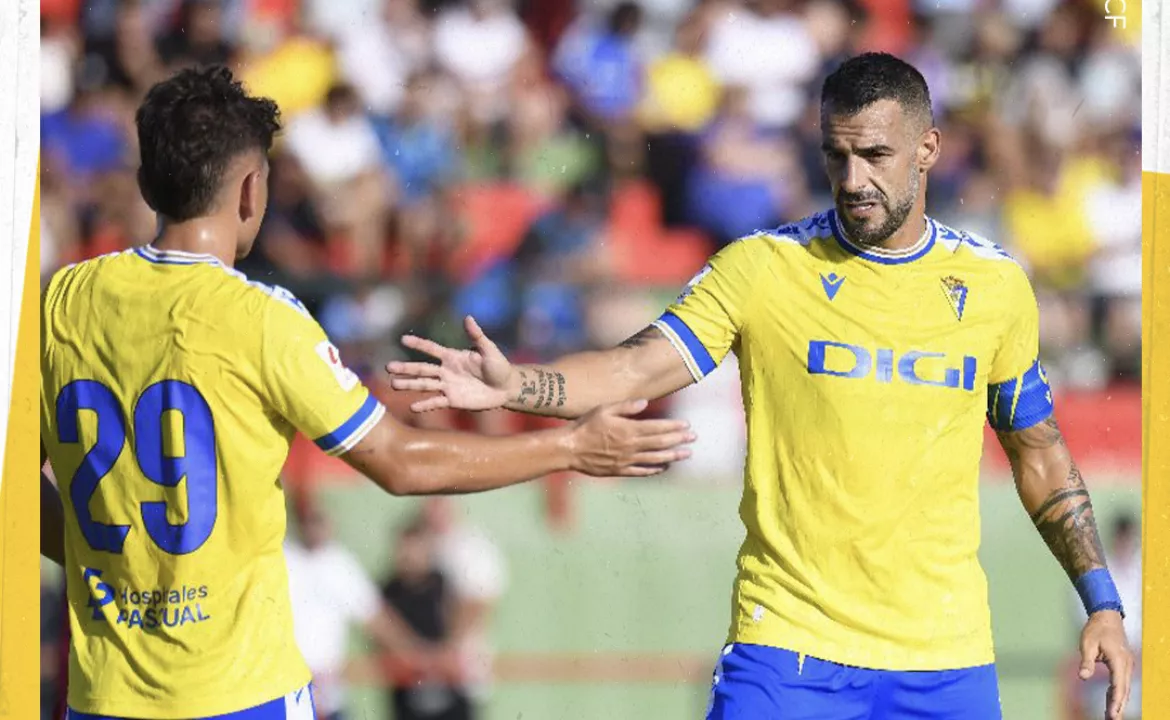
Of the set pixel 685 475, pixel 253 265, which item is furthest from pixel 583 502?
pixel 253 265

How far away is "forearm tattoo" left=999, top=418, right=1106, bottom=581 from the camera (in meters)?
4.36

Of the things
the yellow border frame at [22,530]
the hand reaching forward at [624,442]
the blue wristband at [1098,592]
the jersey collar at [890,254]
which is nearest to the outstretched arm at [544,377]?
the hand reaching forward at [624,442]

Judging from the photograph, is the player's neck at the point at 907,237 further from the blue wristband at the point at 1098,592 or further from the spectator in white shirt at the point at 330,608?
the spectator in white shirt at the point at 330,608

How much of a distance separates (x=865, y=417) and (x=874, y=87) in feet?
2.95

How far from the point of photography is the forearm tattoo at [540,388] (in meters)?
3.94

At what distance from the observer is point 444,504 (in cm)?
688

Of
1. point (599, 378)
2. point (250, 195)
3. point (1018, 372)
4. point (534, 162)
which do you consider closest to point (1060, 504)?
point (1018, 372)

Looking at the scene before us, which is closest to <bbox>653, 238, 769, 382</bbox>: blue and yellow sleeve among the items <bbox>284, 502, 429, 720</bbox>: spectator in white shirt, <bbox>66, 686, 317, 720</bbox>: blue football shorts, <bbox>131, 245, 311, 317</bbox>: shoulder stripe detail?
<bbox>131, 245, 311, 317</bbox>: shoulder stripe detail

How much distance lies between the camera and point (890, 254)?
169 inches

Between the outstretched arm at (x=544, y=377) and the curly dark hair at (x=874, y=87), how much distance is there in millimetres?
792

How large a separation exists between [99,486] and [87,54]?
4667mm

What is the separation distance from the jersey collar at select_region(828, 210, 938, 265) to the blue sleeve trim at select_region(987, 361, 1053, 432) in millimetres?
423

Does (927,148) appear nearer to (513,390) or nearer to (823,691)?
(513,390)

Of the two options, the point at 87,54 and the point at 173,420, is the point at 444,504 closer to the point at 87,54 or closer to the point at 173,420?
the point at 87,54
